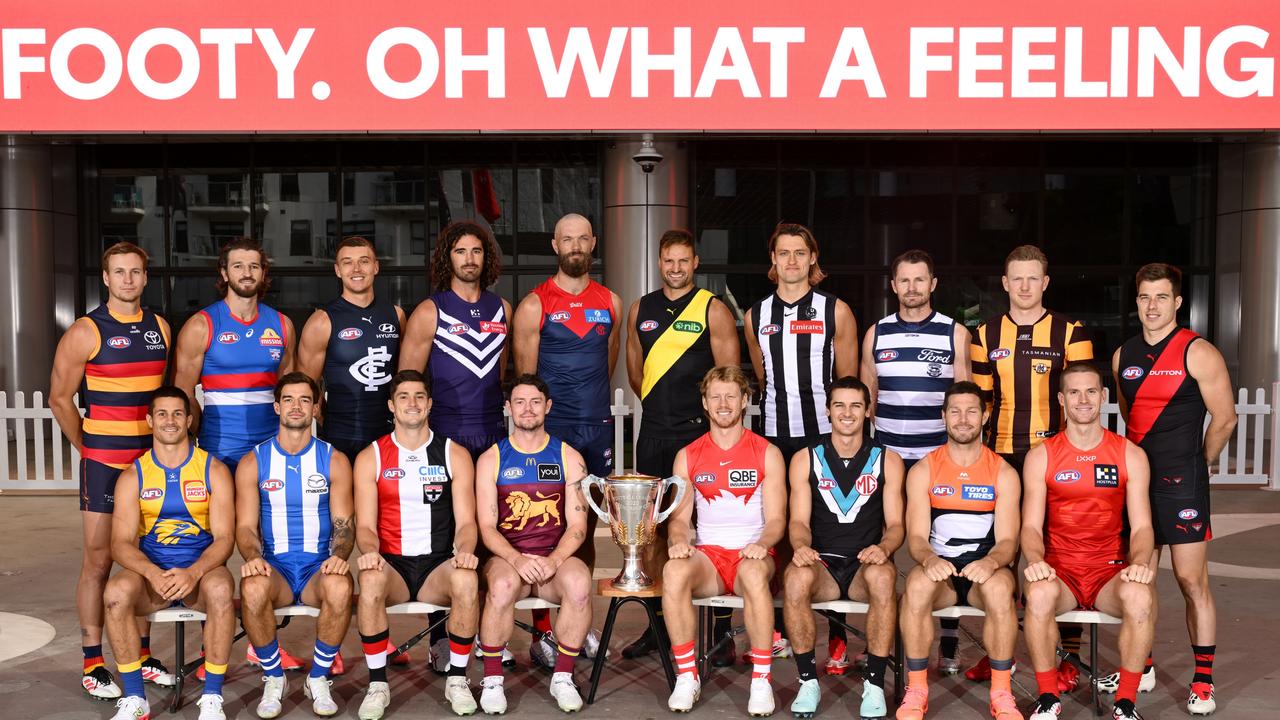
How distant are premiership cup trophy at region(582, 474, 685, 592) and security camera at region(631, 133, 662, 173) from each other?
25.8ft

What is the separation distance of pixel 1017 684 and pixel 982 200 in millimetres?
10749

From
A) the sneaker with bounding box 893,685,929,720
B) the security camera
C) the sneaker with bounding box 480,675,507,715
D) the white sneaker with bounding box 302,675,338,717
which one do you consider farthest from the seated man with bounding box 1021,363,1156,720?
the security camera

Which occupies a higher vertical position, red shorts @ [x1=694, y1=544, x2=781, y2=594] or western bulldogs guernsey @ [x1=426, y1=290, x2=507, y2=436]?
western bulldogs guernsey @ [x1=426, y1=290, x2=507, y2=436]

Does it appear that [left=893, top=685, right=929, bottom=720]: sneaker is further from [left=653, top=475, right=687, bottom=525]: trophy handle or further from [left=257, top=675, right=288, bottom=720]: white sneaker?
[left=257, top=675, right=288, bottom=720]: white sneaker

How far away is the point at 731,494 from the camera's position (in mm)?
4730

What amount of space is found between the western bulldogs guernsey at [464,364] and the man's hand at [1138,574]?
2765 millimetres

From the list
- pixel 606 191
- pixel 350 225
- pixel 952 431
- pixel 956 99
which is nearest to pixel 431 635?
pixel 952 431

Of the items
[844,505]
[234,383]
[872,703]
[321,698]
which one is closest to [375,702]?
[321,698]

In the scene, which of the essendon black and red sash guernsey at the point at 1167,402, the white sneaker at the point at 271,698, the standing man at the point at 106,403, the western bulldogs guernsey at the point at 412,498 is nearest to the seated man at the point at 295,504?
the white sneaker at the point at 271,698

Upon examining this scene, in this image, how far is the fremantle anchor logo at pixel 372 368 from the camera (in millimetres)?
5094

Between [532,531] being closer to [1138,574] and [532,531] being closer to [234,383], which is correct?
[234,383]

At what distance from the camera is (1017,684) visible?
453 centimetres

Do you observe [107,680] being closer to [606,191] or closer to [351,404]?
[351,404]

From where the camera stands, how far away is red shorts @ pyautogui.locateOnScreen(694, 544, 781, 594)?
180 inches
